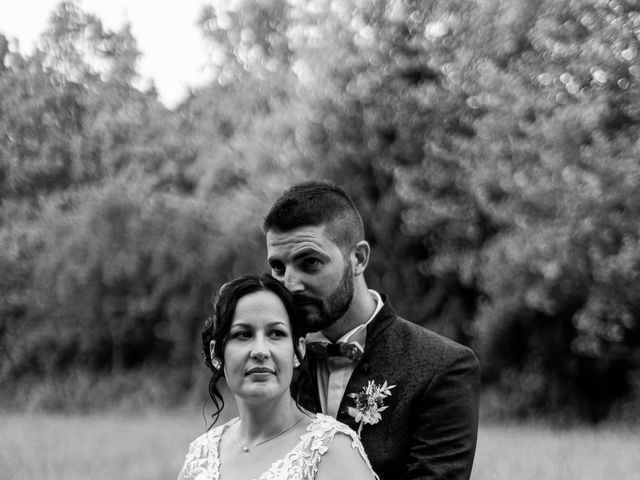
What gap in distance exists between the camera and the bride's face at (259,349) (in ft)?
9.22

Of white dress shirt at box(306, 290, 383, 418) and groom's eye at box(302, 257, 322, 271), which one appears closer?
groom's eye at box(302, 257, 322, 271)

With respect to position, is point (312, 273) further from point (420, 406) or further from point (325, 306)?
point (420, 406)

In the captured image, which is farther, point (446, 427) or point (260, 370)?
point (446, 427)

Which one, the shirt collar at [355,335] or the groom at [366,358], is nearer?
the groom at [366,358]

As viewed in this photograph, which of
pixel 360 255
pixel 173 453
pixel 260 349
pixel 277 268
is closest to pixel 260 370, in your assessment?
pixel 260 349

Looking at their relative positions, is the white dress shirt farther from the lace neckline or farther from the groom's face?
the lace neckline

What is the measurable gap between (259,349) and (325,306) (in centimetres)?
38

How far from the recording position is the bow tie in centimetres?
321

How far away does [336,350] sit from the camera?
3.23m

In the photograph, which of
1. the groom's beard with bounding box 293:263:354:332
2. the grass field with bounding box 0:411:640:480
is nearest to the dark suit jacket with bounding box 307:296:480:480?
the groom's beard with bounding box 293:263:354:332

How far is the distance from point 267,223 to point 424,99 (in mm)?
11450

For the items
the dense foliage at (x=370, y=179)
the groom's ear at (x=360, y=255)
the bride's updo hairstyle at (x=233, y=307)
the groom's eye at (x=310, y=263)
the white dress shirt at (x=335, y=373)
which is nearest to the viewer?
the bride's updo hairstyle at (x=233, y=307)

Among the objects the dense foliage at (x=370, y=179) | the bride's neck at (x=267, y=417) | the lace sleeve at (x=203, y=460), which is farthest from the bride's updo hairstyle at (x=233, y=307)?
the dense foliage at (x=370, y=179)

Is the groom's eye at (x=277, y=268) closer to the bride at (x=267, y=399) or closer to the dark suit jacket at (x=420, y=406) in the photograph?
the bride at (x=267, y=399)
